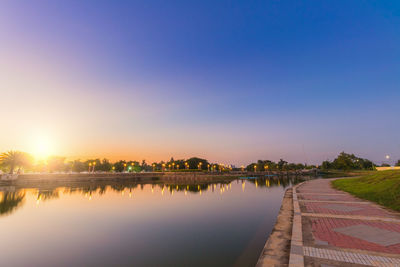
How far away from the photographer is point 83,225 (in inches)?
674

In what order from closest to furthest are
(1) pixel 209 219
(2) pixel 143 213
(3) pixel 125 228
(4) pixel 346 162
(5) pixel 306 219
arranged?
(5) pixel 306 219, (3) pixel 125 228, (1) pixel 209 219, (2) pixel 143 213, (4) pixel 346 162

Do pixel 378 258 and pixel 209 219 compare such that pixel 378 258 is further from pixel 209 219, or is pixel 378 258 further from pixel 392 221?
pixel 209 219

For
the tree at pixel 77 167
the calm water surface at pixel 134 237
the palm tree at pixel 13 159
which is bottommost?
the calm water surface at pixel 134 237

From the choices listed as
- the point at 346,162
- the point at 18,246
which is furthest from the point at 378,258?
the point at 346,162

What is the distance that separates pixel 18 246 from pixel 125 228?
6597 mm

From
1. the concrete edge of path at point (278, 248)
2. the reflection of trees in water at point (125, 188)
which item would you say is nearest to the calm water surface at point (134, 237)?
the concrete edge of path at point (278, 248)

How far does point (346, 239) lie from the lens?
323 inches

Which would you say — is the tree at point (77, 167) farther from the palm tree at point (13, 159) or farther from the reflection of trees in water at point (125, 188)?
the reflection of trees in water at point (125, 188)

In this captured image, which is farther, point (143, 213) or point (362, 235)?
point (143, 213)

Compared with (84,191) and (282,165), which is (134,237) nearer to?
(84,191)

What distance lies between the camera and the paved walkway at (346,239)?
20.7 ft

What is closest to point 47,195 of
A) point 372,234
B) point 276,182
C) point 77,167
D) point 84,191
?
point 84,191

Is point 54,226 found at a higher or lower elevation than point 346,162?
lower

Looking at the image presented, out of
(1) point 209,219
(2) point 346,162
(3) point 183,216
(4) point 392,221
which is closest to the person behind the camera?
(4) point 392,221
